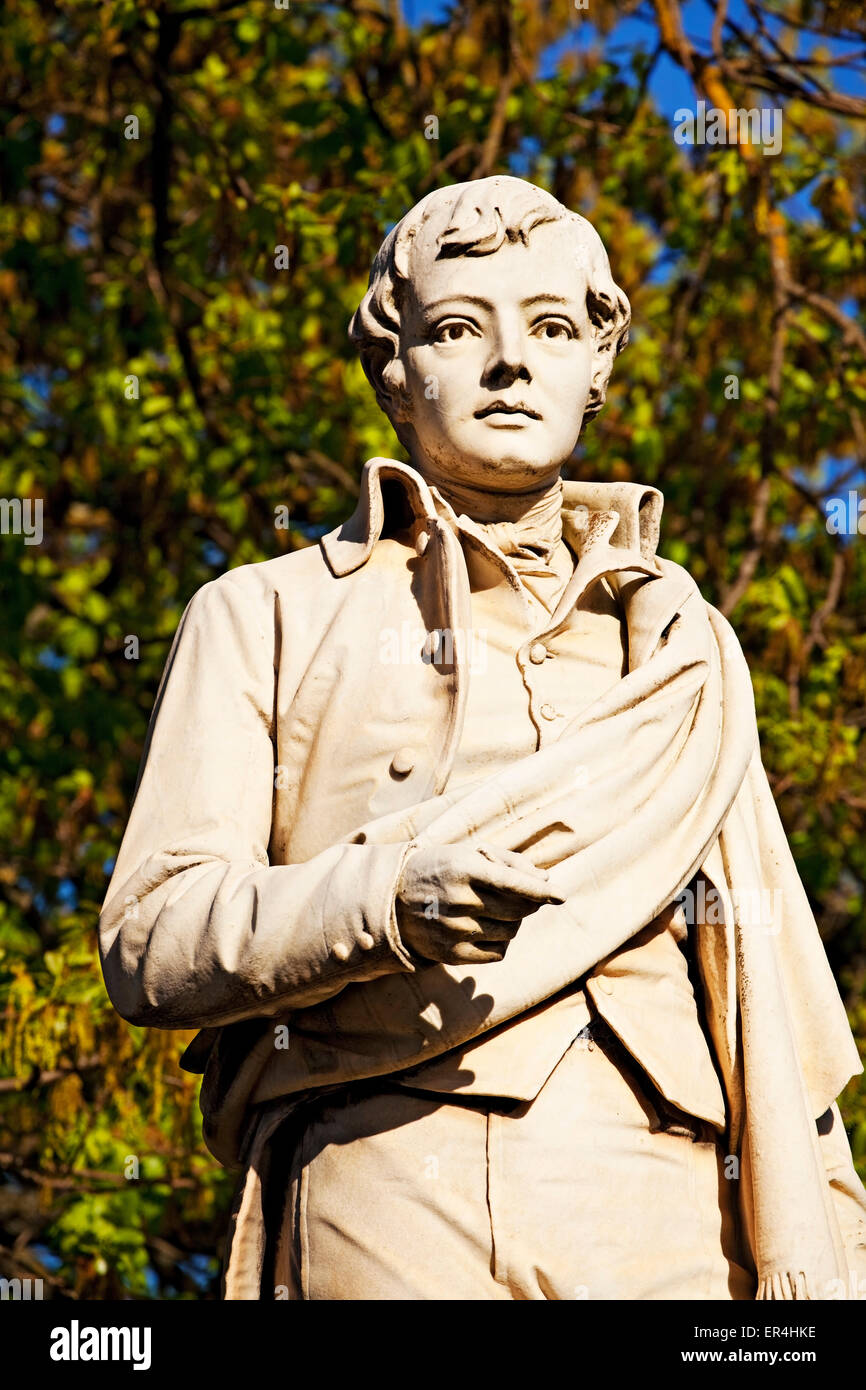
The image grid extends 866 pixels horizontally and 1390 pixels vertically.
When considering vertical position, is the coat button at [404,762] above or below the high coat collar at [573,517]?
below

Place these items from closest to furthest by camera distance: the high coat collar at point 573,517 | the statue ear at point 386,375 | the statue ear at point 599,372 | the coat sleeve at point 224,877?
the coat sleeve at point 224,877
the high coat collar at point 573,517
the statue ear at point 386,375
the statue ear at point 599,372

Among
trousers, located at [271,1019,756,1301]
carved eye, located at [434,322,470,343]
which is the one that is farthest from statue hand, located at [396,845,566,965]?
carved eye, located at [434,322,470,343]

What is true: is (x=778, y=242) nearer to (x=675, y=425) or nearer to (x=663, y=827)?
(x=675, y=425)

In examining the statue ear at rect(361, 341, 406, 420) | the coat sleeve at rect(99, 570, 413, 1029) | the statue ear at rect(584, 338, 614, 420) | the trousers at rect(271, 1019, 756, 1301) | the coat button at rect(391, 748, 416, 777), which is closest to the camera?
the coat sleeve at rect(99, 570, 413, 1029)

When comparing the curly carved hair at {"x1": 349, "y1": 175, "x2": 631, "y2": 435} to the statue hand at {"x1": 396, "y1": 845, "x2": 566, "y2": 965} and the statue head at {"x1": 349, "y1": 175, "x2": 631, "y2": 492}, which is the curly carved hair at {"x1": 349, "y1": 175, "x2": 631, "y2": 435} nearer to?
the statue head at {"x1": 349, "y1": 175, "x2": 631, "y2": 492}

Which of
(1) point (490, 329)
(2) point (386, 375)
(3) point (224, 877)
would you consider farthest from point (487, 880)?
(2) point (386, 375)

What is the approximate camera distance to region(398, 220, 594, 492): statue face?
203 inches

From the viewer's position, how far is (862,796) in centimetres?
1182

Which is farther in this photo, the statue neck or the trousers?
the statue neck

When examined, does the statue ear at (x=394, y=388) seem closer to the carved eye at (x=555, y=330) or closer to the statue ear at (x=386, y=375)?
the statue ear at (x=386, y=375)

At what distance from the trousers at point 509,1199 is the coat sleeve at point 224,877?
33 cm

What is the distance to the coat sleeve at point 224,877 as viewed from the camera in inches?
176

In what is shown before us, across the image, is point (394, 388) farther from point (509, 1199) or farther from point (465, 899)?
point (509, 1199)

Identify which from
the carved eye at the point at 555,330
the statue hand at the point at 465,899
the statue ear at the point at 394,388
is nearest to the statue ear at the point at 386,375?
the statue ear at the point at 394,388
